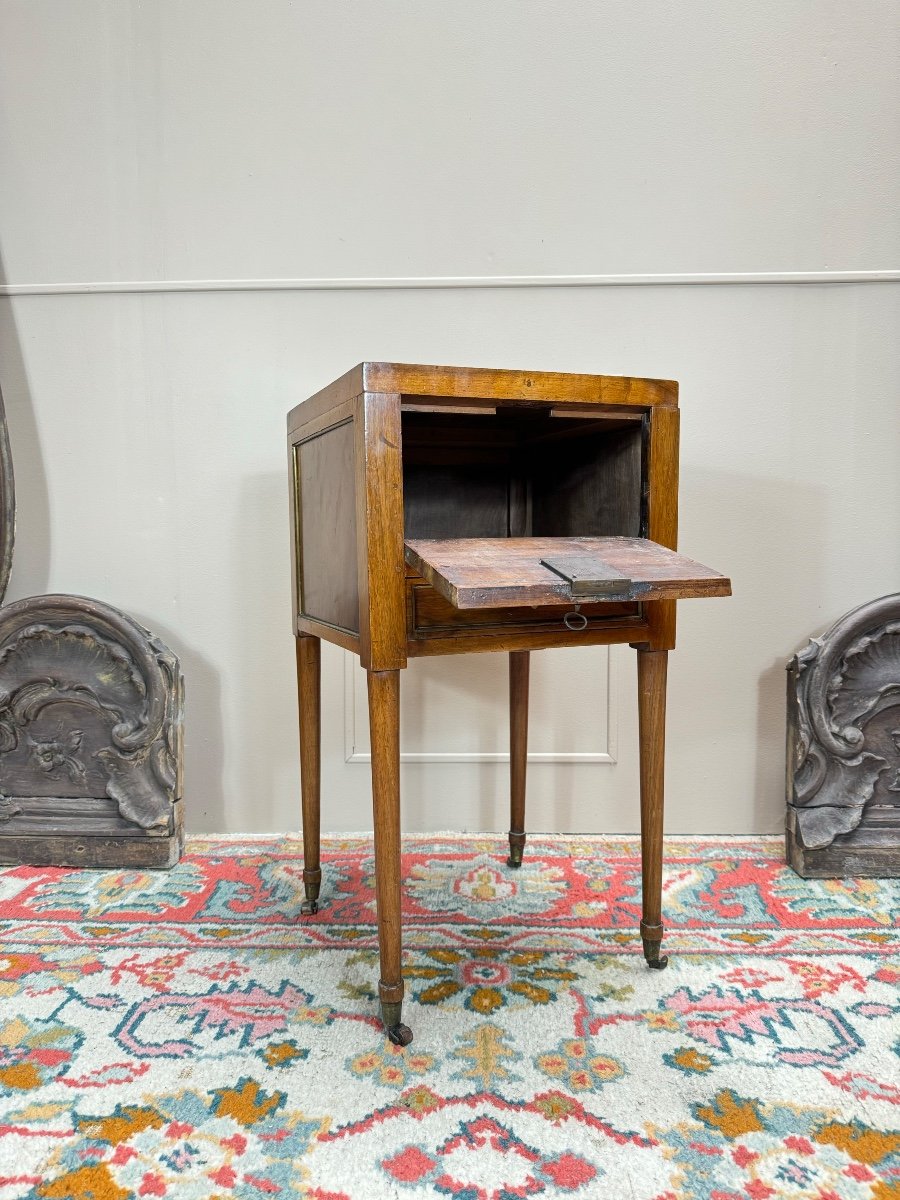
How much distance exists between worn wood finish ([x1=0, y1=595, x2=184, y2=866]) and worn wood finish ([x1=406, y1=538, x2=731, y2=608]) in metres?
1.07

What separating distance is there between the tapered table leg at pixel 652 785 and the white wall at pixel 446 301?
24.9 inches

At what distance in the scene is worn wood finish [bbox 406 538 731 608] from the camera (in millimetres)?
1030

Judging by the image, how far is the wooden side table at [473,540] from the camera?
1.16m

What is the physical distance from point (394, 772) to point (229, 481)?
1.16 metres

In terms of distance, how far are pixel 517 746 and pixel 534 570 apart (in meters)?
0.86

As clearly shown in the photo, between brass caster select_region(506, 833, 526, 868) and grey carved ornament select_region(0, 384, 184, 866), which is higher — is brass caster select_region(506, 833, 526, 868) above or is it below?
below

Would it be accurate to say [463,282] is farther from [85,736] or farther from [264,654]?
[85,736]

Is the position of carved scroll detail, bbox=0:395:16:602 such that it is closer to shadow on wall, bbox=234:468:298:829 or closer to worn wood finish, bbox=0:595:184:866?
worn wood finish, bbox=0:595:184:866

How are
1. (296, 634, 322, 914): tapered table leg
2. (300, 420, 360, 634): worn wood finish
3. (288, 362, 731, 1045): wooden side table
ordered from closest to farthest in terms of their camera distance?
(288, 362, 731, 1045): wooden side table → (300, 420, 360, 634): worn wood finish → (296, 634, 322, 914): tapered table leg

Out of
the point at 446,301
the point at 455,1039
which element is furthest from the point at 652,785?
the point at 446,301

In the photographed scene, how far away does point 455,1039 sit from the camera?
49.0 inches

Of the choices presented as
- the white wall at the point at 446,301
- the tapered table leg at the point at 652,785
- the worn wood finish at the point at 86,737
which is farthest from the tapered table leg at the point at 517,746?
the worn wood finish at the point at 86,737

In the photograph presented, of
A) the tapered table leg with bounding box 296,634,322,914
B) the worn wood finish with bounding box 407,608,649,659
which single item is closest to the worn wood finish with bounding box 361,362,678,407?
the worn wood finish with bounding box 407,608,649,659

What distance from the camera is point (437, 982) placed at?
1.41 m
